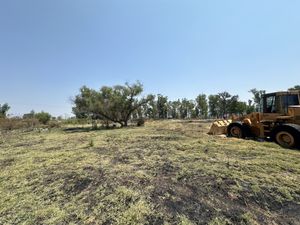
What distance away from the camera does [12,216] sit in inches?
127

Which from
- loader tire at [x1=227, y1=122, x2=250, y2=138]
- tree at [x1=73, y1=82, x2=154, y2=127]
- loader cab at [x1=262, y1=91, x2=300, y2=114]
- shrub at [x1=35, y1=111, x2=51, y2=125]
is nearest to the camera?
loader cab at [x1=262, y1=91, x2=300, y2=114]

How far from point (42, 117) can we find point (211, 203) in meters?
25.8

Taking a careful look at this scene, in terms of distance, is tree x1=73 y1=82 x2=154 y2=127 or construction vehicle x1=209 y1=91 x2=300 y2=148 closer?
construction vehicle x1=209 y1=91 x2=300 y2=148

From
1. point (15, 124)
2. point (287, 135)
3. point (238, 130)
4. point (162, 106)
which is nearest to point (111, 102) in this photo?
point (15, 124)

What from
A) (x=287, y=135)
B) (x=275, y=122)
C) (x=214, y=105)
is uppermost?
(x=214, y=105)

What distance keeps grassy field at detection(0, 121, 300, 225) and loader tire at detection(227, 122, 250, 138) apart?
11.4 ft

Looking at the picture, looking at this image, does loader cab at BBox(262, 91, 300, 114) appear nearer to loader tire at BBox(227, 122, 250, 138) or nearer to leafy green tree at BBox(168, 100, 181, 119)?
loader tire at BBox(227, 122, 250, 138)

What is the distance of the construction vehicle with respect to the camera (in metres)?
7.62

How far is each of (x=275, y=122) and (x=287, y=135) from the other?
3.73 feet

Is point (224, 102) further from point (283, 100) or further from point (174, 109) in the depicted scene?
point (283, 100)

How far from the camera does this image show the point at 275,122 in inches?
342

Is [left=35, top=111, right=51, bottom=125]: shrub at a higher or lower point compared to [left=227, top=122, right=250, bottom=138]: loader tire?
higher

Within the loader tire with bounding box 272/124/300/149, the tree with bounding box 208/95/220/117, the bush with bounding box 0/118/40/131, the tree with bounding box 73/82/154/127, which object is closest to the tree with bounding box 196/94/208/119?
the tree with bounding box 208/95/220/117

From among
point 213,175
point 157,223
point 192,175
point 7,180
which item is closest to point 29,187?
point 7,180
